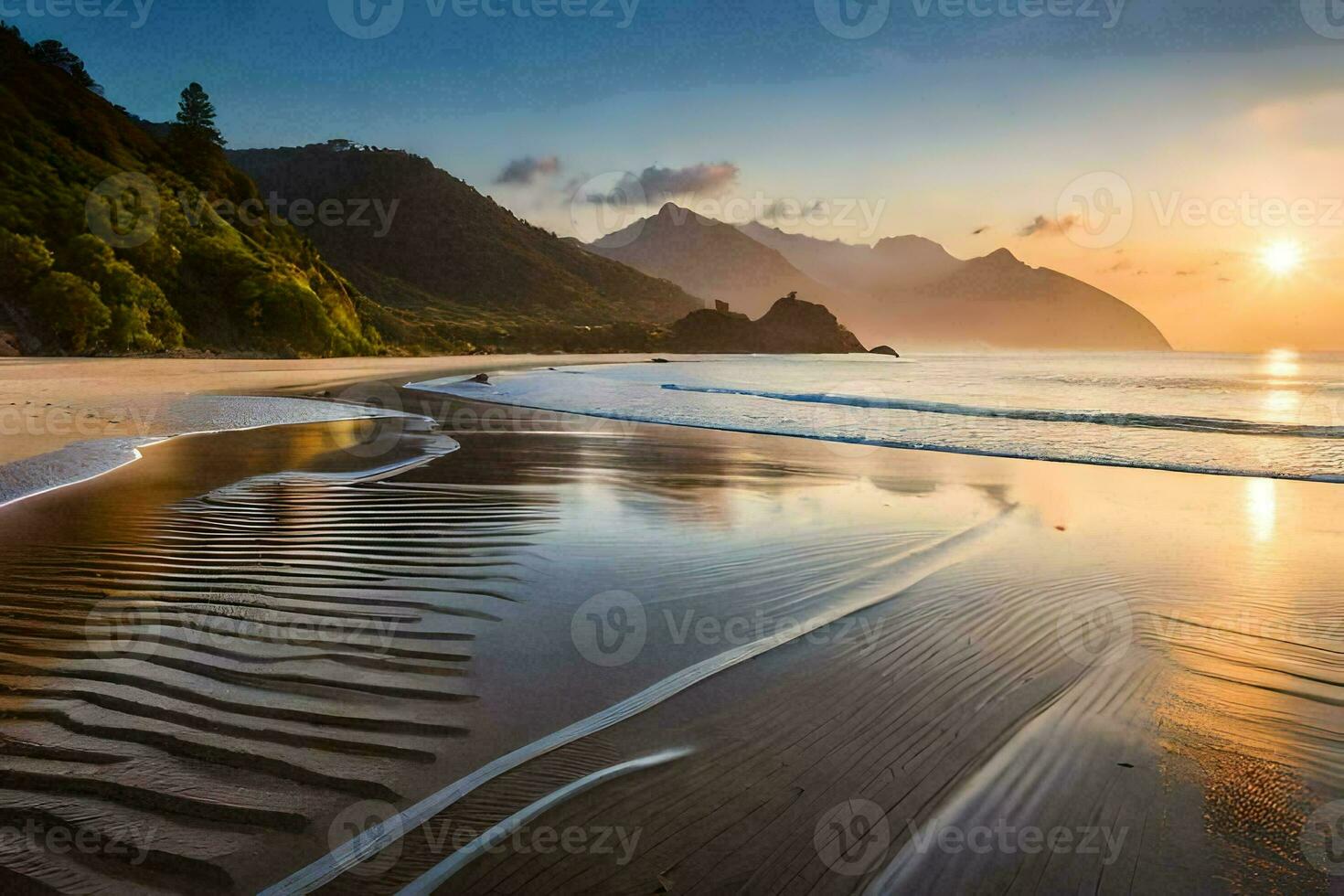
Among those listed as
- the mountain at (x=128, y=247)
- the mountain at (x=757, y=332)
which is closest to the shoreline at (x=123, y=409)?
the mountain at (x=128, y=247)

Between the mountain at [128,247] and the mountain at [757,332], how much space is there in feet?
303

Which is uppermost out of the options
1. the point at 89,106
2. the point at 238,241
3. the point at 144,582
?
the point at 89,106

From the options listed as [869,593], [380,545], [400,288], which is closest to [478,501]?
[380,545]

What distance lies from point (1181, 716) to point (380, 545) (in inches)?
231

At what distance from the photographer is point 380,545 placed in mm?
6629

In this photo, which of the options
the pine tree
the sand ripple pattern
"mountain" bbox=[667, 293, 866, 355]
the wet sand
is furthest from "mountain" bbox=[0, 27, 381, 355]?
"mountain" bbox=[667, 293, 866, 355]

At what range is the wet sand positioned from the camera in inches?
98.0

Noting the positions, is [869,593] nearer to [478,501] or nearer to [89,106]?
[478,501]

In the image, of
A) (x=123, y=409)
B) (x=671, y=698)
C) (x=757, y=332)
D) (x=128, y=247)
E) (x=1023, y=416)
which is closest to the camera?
(x=671, y=698)

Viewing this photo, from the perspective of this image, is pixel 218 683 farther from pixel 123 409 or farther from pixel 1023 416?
pixel 1023 416

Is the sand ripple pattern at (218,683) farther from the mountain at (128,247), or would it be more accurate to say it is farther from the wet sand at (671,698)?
the mountain at (128,247)

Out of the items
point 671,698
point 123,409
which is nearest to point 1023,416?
point 671,698

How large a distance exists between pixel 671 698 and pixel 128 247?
69.6m

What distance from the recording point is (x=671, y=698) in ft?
12.0
